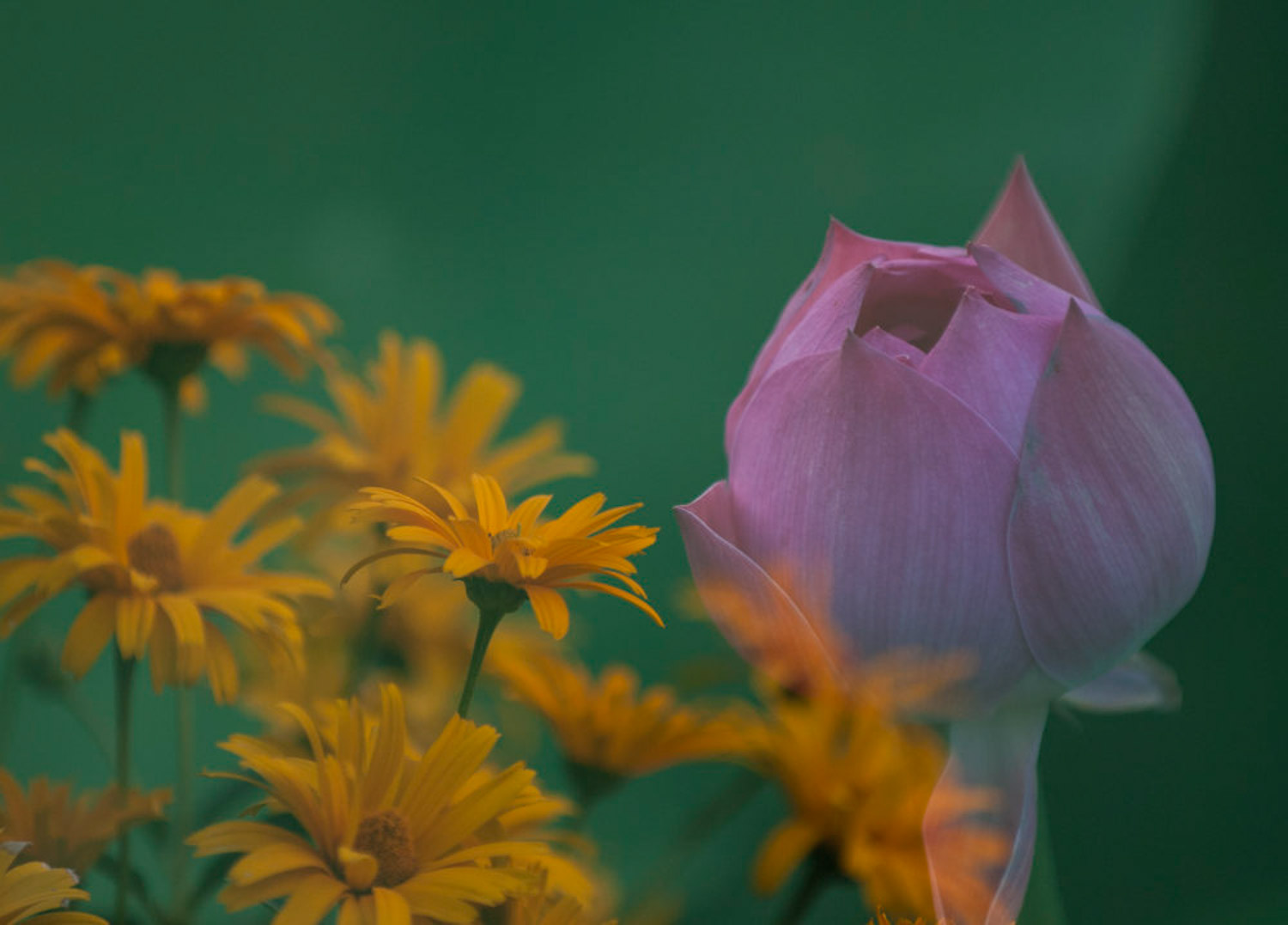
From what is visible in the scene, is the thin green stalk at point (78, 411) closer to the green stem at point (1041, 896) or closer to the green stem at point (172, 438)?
the green stem at point (172, 438)

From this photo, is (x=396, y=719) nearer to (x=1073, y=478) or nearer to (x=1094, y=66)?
(x=1073, y=478)

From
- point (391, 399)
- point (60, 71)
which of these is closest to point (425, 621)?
point (391, 399)

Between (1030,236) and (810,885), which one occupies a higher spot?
(1030,236)

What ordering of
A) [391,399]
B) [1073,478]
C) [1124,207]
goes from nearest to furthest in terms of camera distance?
1. [1073,478]
2. [391,399]
3. [1124,207]

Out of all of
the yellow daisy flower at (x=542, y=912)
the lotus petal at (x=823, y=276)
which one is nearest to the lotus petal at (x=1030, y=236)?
the lotus petal at (x=823, y=276)

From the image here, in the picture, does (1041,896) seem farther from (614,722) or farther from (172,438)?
(172,438)

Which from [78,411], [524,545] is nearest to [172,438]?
[78,411]

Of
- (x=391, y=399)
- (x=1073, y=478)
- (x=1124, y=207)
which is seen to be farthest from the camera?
(x=1124, y=207)

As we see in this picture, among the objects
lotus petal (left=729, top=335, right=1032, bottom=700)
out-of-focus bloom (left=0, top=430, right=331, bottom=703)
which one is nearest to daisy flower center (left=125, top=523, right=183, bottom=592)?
out-of-focus bloom (left=0, top=430, right=331, bottom=703)
